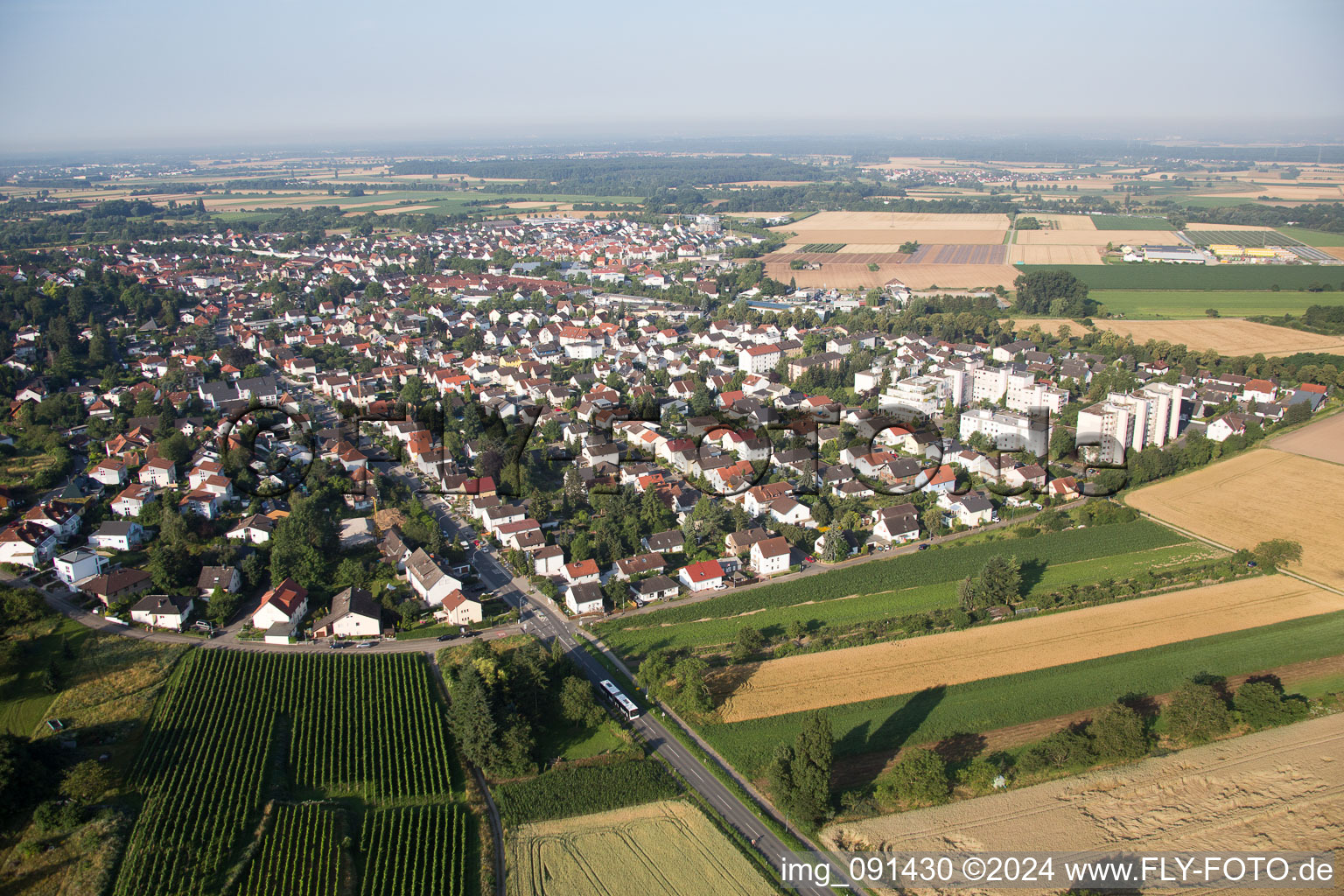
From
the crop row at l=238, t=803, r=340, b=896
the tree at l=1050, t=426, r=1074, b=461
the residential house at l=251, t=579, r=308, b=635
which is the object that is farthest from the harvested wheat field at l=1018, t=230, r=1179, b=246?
the crop row at l=238, t=803, r=340, b=896

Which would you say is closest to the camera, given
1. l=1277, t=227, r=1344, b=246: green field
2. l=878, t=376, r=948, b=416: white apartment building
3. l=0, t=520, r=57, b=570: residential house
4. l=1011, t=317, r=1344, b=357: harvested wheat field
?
l=0, t=520, r=57, b=570: residential house

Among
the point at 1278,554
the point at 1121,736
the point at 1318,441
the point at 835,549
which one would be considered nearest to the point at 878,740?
the point at 1121,736

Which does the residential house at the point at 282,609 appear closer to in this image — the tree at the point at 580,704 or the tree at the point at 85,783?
the tree at the point at 85,783

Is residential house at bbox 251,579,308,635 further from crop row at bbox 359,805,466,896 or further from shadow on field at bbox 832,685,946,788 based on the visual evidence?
shadow on field at bbox 832,685,946,788

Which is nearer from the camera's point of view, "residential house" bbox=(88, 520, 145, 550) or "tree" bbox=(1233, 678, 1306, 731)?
"tree" bbox=(1233, 678, 1306, 731)

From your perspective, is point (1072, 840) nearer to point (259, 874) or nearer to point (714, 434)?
point (259, 874)
